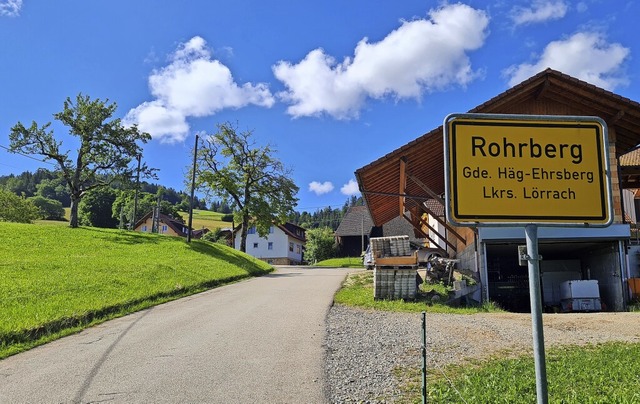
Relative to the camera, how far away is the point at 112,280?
1519 cm

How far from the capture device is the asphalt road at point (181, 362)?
5.86 metres

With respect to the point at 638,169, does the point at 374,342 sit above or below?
below

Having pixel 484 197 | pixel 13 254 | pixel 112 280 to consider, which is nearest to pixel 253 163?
pixel 13 254

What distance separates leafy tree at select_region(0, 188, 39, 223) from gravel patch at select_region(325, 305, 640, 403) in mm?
50905

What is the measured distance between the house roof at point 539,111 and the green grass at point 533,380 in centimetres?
851

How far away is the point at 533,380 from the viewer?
566cm

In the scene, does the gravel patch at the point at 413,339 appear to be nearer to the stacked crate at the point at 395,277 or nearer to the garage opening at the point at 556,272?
the stacked crate at the point at 395,277

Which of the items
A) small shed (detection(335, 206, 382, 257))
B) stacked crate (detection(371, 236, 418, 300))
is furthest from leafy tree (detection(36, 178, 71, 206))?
stacked crate (detection(371, 236, 418, 300))

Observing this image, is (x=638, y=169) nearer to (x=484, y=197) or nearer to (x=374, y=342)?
(x=374, y=342)

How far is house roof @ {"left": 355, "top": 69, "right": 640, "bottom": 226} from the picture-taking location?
15195 millimetres

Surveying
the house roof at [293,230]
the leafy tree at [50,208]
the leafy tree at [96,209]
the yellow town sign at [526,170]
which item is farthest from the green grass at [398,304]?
the leafy tree at [50,208]

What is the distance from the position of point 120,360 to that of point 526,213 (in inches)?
277

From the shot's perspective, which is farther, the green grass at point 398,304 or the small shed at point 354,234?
the small shed at point 354,234

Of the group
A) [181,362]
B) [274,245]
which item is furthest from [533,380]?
[274,245]
